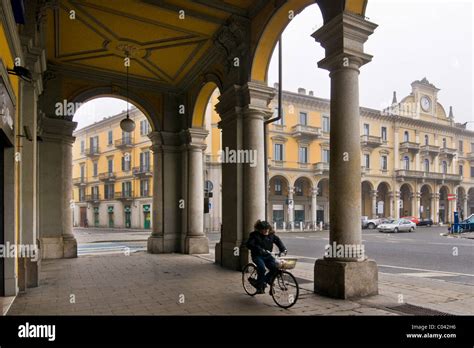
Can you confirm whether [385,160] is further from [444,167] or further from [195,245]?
[195,245]

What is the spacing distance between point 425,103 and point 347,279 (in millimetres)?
47049

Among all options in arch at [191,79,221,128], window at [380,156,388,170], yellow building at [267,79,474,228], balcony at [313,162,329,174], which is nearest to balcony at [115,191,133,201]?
yellow building at [267,79,474,228]

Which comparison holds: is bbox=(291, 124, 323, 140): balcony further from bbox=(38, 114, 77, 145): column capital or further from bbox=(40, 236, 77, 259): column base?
bbox=(40, 236, 77, 259): column base

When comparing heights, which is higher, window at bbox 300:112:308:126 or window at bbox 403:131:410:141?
window at bbox 300:112:308:126

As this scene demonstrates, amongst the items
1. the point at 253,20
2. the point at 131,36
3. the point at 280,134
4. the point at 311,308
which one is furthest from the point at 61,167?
the point at 280,134

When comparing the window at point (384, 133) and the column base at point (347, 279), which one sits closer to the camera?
the column base at point (347, 279)

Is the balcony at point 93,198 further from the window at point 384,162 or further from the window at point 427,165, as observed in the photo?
the window at point 427,165

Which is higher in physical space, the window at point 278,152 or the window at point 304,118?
the window at point 304,118

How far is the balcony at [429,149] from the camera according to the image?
45250 millimetres

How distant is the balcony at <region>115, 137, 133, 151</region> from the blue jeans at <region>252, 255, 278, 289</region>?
37637mm

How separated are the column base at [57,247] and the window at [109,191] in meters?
33.7

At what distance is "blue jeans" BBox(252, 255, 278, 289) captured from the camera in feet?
20.4

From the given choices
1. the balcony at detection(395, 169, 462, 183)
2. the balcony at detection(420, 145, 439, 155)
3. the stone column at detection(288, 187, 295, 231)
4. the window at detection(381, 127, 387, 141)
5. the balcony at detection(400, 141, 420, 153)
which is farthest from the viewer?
the balcony at detection(420, 145, 439, 155)

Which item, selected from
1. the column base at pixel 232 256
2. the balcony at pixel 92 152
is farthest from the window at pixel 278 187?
the column base at pixel 232 256
